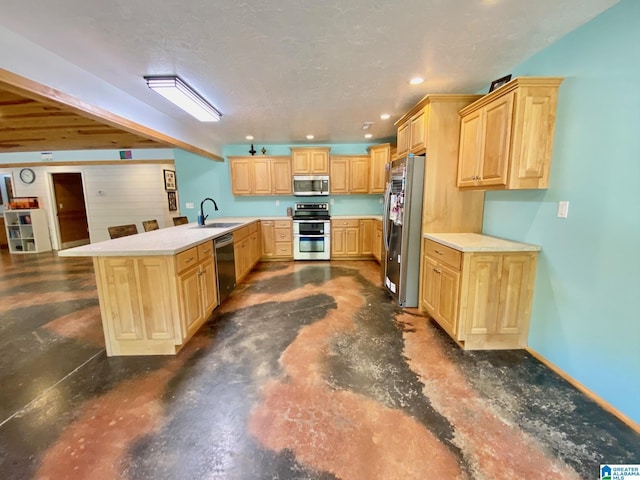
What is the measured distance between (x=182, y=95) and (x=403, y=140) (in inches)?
104

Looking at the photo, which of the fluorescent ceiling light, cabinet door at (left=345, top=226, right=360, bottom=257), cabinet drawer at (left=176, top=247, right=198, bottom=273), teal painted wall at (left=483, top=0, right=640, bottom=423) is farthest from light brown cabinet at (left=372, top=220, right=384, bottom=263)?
cabinet drawer at (left=176, top=247, right=198, bottom=273)

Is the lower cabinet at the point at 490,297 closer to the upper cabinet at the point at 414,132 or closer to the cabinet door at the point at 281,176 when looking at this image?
the upper cabinet at the point at 414,132

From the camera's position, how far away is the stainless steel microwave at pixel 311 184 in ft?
18.0

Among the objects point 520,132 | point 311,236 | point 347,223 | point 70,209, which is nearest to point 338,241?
point 347,223

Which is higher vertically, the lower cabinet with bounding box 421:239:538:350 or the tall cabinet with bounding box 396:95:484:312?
the tall cabinet with bounding box 396:95:484:312

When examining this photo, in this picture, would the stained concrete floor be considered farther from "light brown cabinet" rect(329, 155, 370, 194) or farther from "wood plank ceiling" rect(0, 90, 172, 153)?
"light brown cabinet" rect(329, 155, 370, 194)

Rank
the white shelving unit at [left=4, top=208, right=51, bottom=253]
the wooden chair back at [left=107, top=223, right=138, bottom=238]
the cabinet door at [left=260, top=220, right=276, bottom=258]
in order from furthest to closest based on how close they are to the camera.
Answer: the white shelving unit at [left=4, top=208, right=51, bottom=253]
the cabinet door at [left=260, top=220, right=276, bottom=258]
the wooden chair back at [left=107, top=223, right=138, bottom=238]

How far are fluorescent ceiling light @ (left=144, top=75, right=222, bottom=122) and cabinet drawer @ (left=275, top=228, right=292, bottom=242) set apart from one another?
2.51m

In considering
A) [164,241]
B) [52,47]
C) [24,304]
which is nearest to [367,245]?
[164,241]

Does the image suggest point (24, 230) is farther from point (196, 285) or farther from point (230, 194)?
point (196, 285)

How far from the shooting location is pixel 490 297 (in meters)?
2.33

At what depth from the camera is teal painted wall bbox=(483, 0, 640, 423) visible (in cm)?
160

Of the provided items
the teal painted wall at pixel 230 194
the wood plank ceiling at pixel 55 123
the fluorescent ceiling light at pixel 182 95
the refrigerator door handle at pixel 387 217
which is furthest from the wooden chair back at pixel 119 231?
Answer: the refrigerator door handle at pixel 387 217

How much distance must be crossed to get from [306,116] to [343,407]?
3582mm
